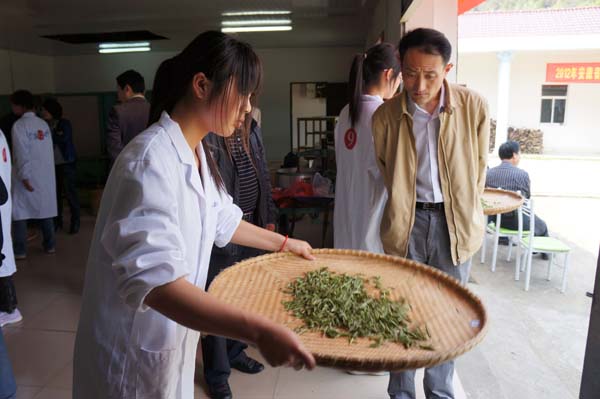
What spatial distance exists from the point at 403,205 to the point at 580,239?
5.09 m

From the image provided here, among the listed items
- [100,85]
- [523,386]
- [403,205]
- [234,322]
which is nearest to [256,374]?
[403,205]

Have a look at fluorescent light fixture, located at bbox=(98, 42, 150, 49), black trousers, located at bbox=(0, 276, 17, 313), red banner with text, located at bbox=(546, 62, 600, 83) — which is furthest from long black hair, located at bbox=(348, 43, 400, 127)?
red banner with text, located at bbox=(546, 62, 600, 83)

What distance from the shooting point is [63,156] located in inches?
222

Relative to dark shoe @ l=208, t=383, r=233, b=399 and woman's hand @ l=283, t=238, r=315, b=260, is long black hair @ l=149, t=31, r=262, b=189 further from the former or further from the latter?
dark shoe @ l=208, t=383, r=233, b=399

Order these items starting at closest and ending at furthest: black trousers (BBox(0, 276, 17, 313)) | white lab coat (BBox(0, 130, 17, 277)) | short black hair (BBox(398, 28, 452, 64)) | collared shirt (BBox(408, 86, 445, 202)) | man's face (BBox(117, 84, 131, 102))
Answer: short black hair (BBox(398, 28, 452, 64)) → collared shirt (BBox(408, 86, 445, 202)) → white lab coat (BBox(0, 130, 17, 277)) → black trousers (BBox(0, 276, 17, 313)) → man's face (BBox(117, 84, 131, 102))

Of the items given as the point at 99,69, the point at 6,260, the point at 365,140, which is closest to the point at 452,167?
the point at 365,140

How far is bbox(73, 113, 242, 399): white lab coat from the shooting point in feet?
2.82

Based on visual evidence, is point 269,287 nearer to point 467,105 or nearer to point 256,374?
point 467,105

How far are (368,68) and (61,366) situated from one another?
87.9 inches

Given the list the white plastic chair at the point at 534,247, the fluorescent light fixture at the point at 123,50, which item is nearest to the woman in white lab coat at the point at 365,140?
the white plastic chair at the point at 534,247

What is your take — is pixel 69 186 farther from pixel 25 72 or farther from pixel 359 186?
pixel 25 72

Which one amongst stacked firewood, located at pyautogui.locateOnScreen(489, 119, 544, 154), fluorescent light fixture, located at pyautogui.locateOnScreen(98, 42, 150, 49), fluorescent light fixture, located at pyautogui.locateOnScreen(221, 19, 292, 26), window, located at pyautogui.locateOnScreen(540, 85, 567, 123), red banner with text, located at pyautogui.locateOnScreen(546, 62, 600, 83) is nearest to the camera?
fluorescent light fixture, located at pyautogui.locateOnScreen(221, 19, 292, 26)

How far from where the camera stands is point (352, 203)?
248cm

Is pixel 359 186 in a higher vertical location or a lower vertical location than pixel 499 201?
higher
